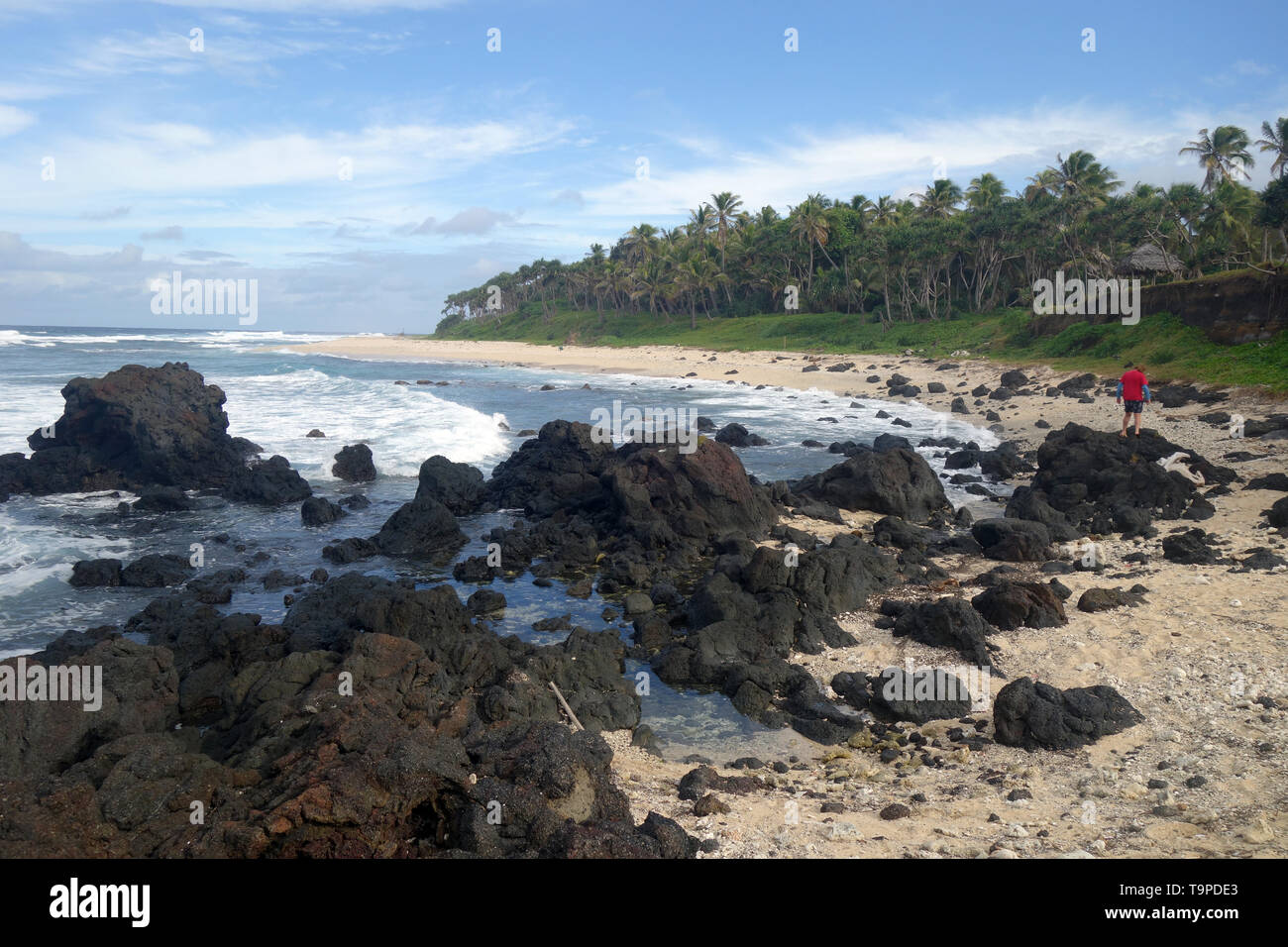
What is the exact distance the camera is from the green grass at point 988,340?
3238 cm

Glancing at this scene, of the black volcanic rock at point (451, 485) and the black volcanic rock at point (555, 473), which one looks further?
the black volcanic rock at point (451, 485)

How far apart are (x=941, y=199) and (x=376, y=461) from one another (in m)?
62.7

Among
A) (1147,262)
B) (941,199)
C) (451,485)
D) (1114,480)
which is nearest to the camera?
(1114,480)

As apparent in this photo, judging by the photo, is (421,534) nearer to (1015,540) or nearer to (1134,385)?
(1015,540)

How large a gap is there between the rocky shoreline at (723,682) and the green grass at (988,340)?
1349cm

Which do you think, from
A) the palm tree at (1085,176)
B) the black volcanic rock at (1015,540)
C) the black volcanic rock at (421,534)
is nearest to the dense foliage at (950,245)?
the palm tree at (1085,176)

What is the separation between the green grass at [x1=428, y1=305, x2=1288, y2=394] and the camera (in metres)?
32.4

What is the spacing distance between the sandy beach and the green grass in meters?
21.2

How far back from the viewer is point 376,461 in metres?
28.7

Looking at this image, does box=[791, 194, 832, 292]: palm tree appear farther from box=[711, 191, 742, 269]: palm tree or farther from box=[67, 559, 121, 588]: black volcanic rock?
box=[67, 559, 121, 588]: black volcanic rock

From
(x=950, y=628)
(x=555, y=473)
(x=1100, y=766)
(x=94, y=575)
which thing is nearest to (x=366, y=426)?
(x=555, y=473)

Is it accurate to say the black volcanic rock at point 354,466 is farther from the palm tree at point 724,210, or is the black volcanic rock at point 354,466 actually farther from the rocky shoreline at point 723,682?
the palm tree at point 724,210

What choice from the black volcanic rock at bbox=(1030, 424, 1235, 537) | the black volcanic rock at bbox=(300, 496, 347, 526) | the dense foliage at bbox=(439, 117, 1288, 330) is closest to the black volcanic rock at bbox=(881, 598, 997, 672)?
the black volcanic rock at bbox=(1030, 424, 1235, 537)
